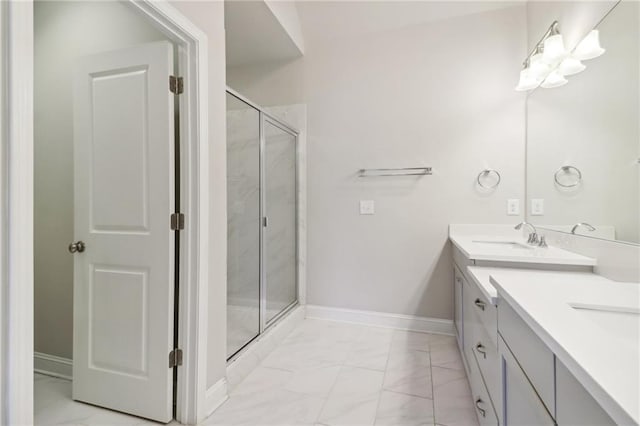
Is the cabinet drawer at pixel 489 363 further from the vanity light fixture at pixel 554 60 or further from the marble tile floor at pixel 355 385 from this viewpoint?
the vanity light fixture at pixel 554 60

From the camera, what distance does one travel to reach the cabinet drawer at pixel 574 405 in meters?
0.48

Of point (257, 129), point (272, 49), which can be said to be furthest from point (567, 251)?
point (272, 49)

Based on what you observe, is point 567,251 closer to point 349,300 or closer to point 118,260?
point 349,300

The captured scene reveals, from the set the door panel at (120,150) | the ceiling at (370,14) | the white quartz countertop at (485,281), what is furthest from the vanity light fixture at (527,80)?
the door panel at (120,150)

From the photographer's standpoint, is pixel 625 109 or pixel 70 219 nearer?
pixel 625 109

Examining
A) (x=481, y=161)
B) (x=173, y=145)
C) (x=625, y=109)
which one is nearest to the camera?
(x=625, y=109)

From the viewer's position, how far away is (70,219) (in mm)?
1841

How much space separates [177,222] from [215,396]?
37.2 inches

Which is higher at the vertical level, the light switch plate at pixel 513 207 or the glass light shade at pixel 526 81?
the glass light shade at pixel 526 81

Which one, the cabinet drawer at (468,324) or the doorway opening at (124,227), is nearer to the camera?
the doorway opening at (124,227)

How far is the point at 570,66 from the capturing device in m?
1.69

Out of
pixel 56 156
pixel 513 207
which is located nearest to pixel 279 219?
pixel 56 156

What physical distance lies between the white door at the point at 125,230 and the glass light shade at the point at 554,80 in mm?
2262

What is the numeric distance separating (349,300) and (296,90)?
6.86 feet
